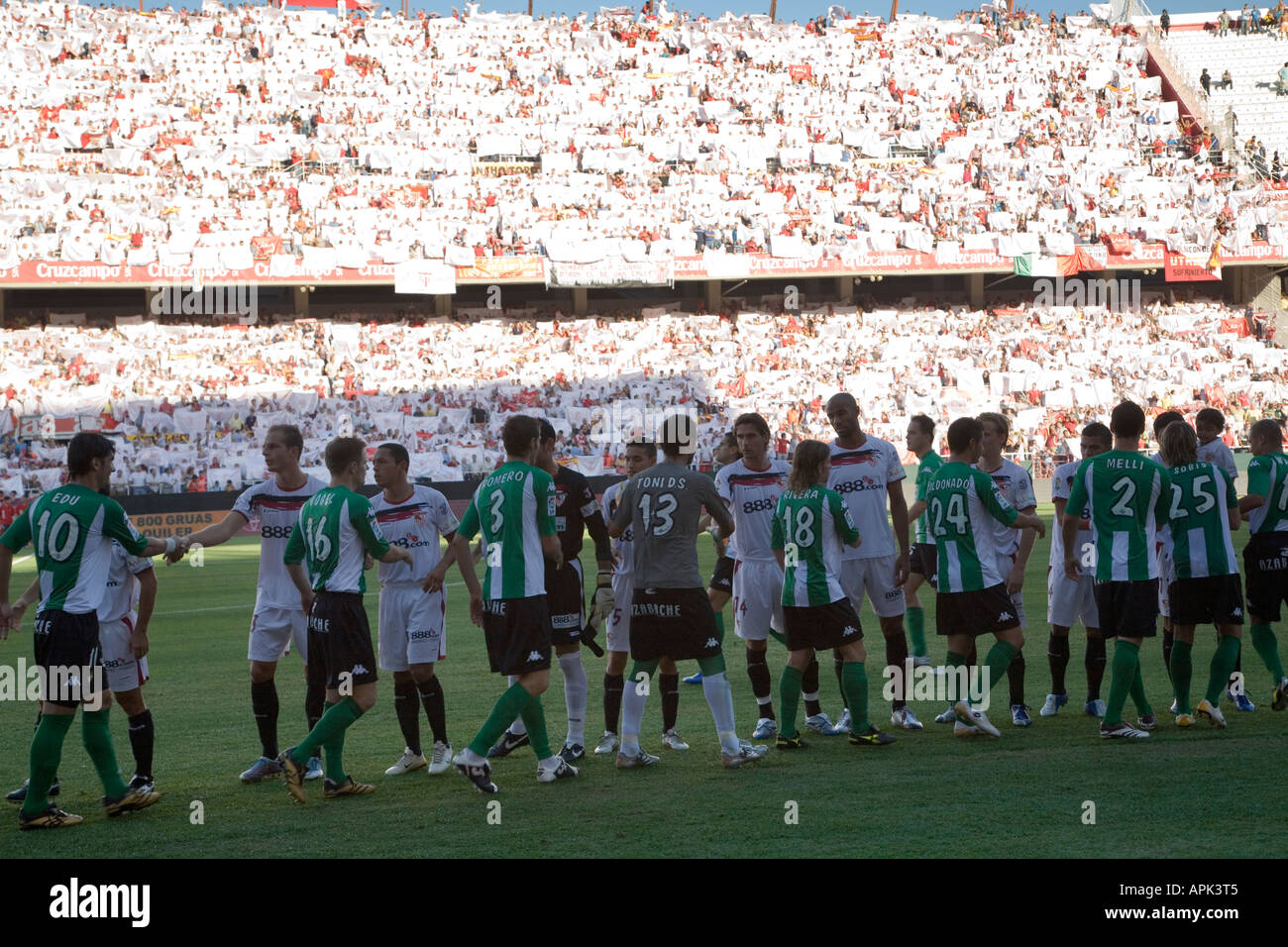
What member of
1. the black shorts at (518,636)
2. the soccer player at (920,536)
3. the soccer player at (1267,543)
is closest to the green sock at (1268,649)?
the soccer player at (1267,543)

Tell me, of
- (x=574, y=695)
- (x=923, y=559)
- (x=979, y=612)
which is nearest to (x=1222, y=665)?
(x=979, y=612)

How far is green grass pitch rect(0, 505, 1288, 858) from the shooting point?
234 inches

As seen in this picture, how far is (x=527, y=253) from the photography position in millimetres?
43062

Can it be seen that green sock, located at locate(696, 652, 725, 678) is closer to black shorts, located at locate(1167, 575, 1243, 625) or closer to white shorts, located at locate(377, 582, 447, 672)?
white shorts, located at locate(377, 582, 447, 672)

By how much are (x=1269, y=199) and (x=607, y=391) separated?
25855 millimetres

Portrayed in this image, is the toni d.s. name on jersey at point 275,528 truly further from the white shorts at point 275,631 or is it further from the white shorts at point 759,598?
the white shorts at point 759,598

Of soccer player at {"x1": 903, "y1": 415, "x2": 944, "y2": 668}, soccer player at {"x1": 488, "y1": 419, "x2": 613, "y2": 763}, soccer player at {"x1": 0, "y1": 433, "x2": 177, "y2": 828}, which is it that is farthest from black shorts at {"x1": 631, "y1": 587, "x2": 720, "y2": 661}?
soccer player at {"x1": 0, "y1": 433, "x2": 177, "y2": 828}

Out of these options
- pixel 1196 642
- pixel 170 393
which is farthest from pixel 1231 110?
pixel 1196 642

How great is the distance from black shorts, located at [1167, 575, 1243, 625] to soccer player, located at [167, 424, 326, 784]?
567 cm

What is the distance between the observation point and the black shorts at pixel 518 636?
747 centimetres

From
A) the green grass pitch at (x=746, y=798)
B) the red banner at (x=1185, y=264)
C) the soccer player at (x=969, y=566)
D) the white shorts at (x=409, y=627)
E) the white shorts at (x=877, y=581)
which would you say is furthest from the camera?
the red banner at (x=1185, y=264)

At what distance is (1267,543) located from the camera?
9.44 m

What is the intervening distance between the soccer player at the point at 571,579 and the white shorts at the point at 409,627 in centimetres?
72

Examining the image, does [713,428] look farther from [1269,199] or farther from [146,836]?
[146,836]
